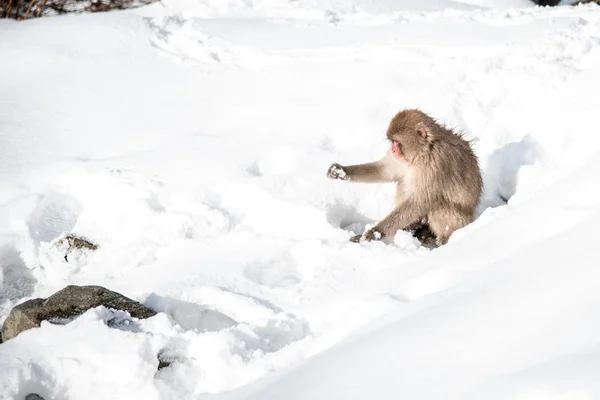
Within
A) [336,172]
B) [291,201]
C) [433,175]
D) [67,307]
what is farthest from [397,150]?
[67,307]

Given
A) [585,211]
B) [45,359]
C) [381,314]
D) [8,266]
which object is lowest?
[8,266]

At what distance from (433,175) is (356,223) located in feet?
1.79

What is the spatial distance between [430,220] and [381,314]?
141 centimetres

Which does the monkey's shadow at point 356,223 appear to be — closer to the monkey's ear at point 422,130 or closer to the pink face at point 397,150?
the pink face at point 397,150

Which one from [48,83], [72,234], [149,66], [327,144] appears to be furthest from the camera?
[149,66]

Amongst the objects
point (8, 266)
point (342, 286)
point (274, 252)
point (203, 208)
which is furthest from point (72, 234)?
point (342, 286)

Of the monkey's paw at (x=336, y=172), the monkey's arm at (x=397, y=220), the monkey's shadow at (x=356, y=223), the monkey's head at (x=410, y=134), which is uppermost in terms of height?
the monkey's head at (x=410, y=134)

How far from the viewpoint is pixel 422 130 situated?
150 inches

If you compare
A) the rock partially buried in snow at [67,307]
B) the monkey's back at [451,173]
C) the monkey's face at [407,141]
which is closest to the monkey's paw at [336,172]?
the monkey's face at [407,141]

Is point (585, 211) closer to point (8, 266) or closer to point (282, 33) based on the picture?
point (8, 266)

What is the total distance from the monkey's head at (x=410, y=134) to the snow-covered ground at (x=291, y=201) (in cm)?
44

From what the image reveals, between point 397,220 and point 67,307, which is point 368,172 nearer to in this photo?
point 397,220

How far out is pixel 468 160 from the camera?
153 inches

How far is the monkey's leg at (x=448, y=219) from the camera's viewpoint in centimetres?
386
